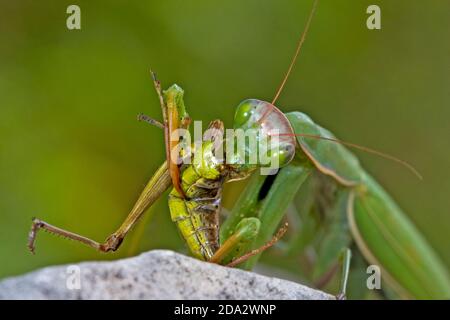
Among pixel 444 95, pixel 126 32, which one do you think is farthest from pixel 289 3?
pixel 444 95

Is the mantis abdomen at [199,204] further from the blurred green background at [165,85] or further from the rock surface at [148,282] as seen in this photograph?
the blurred green background at [165,85]

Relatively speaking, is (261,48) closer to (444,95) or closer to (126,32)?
(126,32)

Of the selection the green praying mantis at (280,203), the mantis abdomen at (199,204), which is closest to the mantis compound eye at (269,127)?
the green praying mantis at (280,203)

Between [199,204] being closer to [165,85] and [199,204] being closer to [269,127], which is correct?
[269,127]

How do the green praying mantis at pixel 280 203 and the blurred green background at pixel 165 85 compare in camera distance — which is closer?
the green praying mantis at pixel 280 203

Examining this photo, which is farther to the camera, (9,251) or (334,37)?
(334,37)

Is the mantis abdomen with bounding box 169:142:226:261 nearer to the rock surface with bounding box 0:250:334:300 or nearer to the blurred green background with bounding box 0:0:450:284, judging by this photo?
the rock surface with bounding box 0:250:334:300
